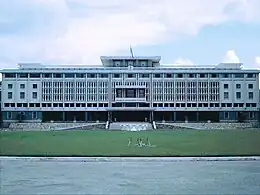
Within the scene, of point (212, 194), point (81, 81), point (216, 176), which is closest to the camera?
point (212, 194)

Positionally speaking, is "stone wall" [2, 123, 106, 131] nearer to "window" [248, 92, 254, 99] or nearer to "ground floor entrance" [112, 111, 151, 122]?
"ground floor entrance" [112, 111, 151, 122]

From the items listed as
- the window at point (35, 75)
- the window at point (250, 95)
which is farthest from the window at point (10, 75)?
the window at point (250, 95)

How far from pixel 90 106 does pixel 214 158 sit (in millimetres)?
49072

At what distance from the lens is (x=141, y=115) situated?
72.0 meters

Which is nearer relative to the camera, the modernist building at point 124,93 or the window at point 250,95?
the modernist building at point 124,93

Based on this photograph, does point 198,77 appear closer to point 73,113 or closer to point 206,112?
point 206,112

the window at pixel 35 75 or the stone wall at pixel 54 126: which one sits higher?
the window at pixel 35 75

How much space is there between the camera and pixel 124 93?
69.9 metres

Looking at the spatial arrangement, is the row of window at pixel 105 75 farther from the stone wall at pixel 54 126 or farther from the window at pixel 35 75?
the stone wall at pixel 54 126

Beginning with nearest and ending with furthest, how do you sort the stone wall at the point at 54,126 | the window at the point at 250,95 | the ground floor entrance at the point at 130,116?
1. the stone wall at the point at 54,126
2. the window at the point at 250,95
3. the ground floor entrance at the point at 130,116

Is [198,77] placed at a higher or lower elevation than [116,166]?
higher

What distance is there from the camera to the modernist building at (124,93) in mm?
69188

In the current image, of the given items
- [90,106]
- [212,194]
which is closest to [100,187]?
[212,194]

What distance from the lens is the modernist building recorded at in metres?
A: 69.2
